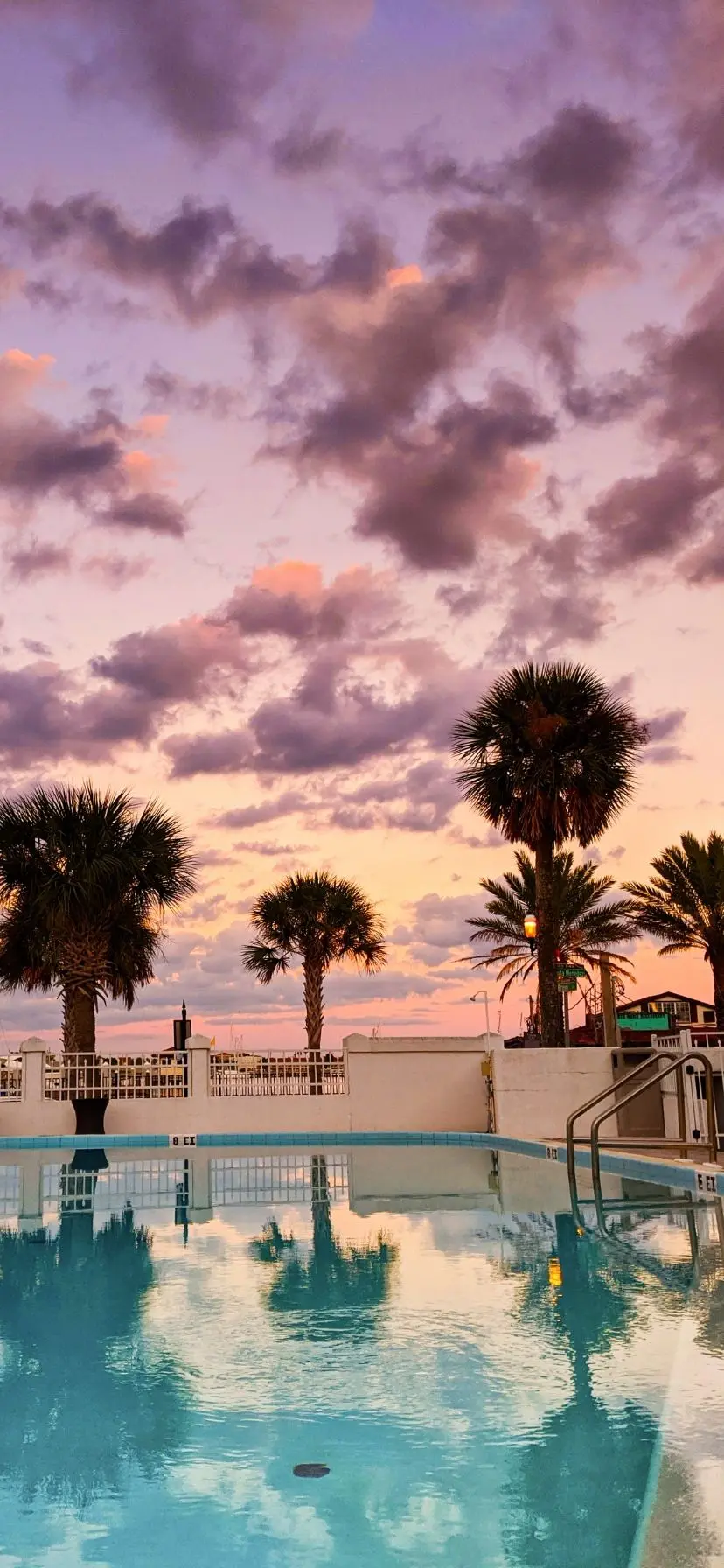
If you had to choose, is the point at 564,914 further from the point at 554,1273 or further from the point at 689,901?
the point at 554,1273

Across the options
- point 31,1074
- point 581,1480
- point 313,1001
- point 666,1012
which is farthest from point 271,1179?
point 313,1001

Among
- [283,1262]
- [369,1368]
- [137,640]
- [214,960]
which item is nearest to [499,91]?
[137,640]

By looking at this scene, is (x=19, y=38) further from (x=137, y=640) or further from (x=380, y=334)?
(x=137, y=640)

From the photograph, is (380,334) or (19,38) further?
(380,334)

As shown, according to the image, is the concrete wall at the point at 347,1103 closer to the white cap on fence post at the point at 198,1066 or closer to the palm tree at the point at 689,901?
the white cap on fence post at the point at 198,1066

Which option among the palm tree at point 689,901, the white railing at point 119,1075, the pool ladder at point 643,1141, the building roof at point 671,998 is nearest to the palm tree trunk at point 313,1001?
the palm tree at point 689,901

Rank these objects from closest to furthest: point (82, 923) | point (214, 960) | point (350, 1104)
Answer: point (350, 1104), point (82, 923), point (214, 960)

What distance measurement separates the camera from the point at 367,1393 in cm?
535

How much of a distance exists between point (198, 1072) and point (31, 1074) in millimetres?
3172

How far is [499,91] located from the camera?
634 inches

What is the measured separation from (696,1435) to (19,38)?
16.0 metres

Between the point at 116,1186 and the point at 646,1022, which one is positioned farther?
the point at 646,1022

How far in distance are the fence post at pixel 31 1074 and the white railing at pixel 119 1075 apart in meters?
0.22

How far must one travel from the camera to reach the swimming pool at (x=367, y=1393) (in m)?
3.76
